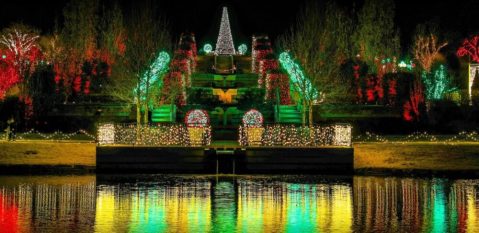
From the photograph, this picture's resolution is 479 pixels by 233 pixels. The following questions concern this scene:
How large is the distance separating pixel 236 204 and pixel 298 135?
1330 centimetres

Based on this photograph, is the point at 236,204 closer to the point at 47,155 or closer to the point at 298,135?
the point at 298,135

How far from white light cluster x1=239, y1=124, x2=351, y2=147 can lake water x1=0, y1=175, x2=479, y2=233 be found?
3.64 metres

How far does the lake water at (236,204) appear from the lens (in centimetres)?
2261

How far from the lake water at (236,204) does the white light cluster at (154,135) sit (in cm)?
353

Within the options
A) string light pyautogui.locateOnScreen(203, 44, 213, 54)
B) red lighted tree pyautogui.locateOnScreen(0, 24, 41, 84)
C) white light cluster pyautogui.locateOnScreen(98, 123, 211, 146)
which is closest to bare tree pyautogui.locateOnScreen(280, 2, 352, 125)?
white light cluster pyautogui.locateOnScreen(98, 123, 211, 146)

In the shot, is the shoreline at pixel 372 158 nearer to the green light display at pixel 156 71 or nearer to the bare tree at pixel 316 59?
the bare tree at pixel 316 59

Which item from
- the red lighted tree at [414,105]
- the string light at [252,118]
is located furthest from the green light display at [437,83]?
the string light at [252,118]

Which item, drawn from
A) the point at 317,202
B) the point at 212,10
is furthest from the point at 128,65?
the point at 212,10

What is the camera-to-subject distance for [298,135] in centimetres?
3981

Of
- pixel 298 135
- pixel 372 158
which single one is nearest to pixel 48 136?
pixel 298 135

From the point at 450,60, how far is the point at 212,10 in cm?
2673

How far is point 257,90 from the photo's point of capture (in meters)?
59.7

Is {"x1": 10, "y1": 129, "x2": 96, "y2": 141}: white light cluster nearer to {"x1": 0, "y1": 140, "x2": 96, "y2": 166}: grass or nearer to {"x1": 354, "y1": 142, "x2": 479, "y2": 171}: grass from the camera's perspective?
{"x1": 0, "y1": 140, "x2": 96, "y2": 166}: grass

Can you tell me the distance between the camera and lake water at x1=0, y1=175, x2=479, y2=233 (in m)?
22.6
